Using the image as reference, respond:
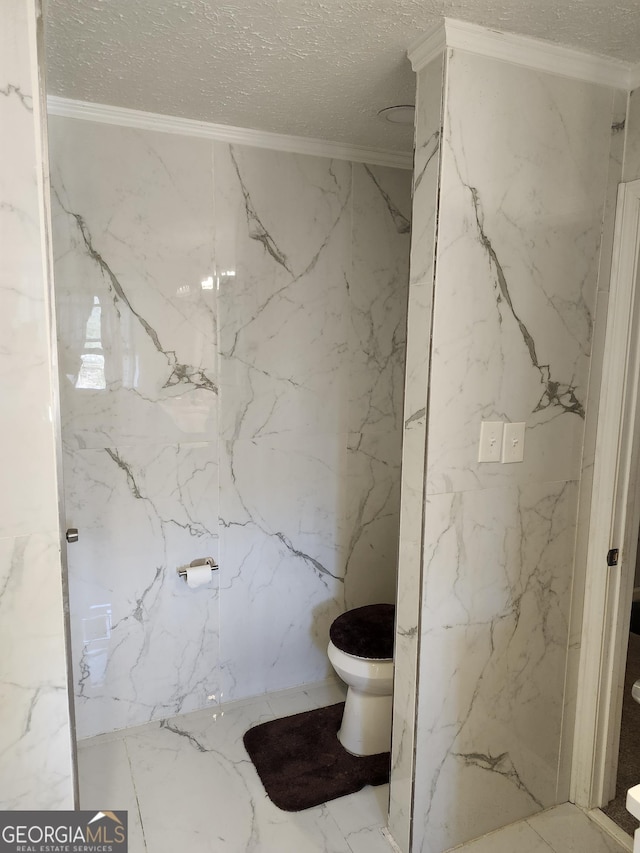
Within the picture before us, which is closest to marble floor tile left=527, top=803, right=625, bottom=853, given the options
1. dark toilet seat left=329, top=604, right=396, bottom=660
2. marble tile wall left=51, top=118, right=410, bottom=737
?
dark toilet seat left=329, top=604, right=396, bottom=660

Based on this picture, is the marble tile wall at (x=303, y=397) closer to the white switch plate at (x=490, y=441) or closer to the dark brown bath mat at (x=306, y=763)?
the dark brown bath mat at (x=306, y=763)

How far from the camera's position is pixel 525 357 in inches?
65.8

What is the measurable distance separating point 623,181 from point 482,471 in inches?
38.7

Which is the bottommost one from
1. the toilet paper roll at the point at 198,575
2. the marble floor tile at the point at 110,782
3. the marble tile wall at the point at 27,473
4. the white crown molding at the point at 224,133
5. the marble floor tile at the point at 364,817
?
the marble floor tile at the point at 364,817

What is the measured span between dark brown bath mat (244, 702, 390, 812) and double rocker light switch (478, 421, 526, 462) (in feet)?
4.17

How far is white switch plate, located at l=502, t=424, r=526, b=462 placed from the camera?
1.67m

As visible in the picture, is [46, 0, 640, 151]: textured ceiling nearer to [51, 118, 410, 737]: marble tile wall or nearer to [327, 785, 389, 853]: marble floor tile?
[51, 118, 410, 737]: marble tile wall

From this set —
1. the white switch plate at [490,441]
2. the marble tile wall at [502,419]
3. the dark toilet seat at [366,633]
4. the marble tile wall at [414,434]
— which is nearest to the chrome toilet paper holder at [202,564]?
the dark toilet seat at [366,633]

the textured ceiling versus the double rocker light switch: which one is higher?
the textured ceiling

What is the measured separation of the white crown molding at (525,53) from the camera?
56.9 inches

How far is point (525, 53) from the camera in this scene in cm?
153

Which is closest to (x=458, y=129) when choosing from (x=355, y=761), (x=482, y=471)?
(x=482, y=471)

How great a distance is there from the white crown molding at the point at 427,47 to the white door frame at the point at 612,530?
71 cm

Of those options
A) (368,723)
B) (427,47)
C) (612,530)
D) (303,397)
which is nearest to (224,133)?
(427,47)
